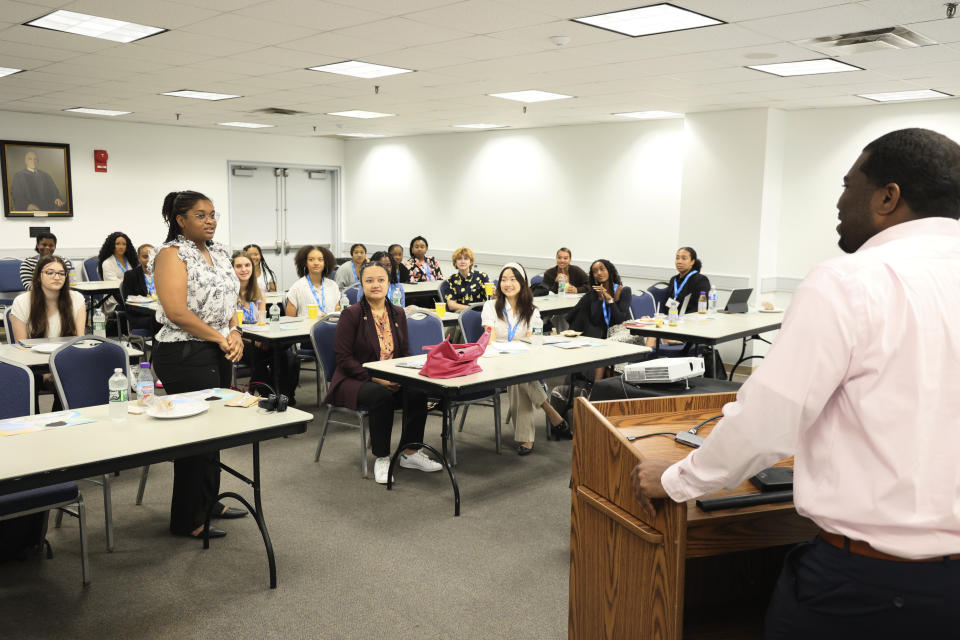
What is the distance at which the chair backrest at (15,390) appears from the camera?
3238mm

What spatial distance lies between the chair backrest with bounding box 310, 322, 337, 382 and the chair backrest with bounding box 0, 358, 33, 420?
197cm

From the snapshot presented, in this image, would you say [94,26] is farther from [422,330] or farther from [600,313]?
[600,313]

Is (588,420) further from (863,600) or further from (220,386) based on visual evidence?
(220,386)

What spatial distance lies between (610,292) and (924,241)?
5.54 meters

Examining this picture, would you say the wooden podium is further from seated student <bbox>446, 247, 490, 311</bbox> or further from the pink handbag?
seated student <bbox>446, 247, 490, 311</bbox>

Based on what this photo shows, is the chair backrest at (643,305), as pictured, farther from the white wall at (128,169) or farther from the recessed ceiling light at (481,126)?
the white wall at (128,169)

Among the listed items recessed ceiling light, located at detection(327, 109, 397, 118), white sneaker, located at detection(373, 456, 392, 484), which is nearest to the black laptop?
white sneaker, located at detection(373, 456, 392, 484)

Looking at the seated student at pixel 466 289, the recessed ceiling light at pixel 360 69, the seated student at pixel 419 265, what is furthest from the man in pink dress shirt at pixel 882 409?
the seated student at pixel 419 265

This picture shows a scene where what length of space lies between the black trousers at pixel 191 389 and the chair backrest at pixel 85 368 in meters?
0.44

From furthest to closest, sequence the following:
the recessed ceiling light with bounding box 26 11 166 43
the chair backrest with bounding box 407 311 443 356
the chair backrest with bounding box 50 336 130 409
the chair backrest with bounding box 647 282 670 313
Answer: the chair backrest with bounding box 647 282 670 313
the chair backrest with bounding box 407 311 443 356
the recessed ceiling light with bounding box 26 11 166 43
the chair backrest with bounding box 50 336 130 409

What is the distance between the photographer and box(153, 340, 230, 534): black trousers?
363cm

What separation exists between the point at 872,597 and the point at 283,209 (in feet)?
43.2

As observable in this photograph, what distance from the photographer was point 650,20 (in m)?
4.68

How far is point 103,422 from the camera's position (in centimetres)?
304
